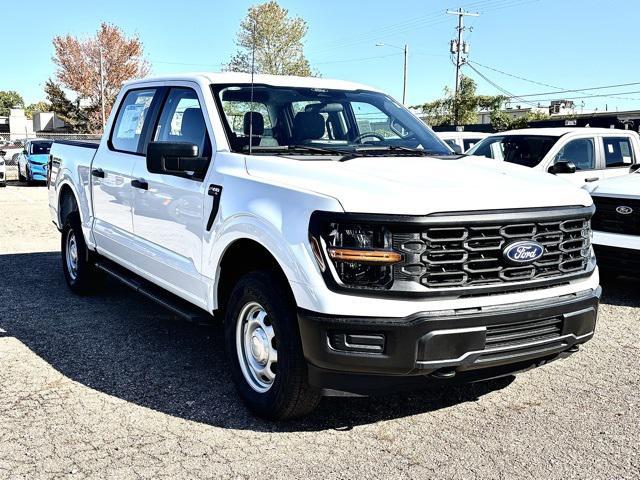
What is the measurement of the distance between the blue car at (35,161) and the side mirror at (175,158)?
18.7 metres

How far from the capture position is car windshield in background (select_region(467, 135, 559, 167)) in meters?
9.64

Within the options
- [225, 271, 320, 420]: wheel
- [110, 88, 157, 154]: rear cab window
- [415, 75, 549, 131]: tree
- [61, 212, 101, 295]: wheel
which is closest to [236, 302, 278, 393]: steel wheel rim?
[225, 271, 320, 420]: wheel

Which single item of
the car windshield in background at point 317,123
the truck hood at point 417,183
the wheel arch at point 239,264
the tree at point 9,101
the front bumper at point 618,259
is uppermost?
the tree at point 9,101

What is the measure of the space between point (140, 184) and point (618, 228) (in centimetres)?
466

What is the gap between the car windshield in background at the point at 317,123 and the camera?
441cm

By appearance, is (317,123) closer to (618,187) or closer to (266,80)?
(266,80)

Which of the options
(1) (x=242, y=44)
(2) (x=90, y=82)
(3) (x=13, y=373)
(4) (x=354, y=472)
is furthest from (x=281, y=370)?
(2) (x=90, y=82)

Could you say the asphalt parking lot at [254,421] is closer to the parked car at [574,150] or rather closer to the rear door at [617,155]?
the parked car at [574,150]

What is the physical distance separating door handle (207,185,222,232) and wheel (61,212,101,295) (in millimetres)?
2708

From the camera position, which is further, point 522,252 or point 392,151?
point 392,151

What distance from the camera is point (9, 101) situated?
116 meters

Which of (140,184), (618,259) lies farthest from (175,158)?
(618,259)

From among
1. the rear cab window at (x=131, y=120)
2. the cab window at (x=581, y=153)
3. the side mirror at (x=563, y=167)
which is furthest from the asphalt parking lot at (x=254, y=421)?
the cab window at (x=581, y=153)

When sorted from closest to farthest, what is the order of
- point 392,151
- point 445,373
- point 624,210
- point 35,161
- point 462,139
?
point 445,373 < point 392,151 < point 624,210 < point 462,139 < point 35,161
